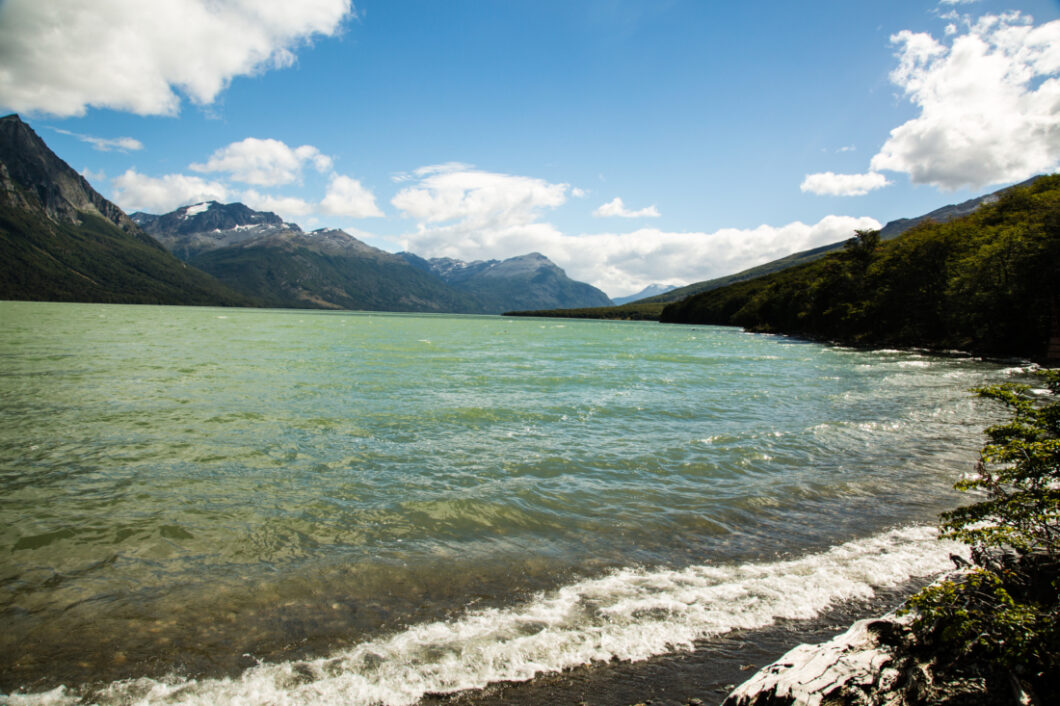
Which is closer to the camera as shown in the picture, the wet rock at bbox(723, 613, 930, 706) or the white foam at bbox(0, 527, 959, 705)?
the wet rock at bbox(723, 613, 930, 706)

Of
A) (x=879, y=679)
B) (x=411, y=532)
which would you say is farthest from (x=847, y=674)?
(x=411, y=532)

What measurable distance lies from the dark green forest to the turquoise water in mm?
37110

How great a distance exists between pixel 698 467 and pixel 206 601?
1209 centimetres

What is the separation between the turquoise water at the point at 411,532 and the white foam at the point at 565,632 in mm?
37

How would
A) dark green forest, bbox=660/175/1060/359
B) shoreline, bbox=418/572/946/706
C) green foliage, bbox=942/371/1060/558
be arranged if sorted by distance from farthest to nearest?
dark green forest, bbox=660/175/1060/359
green foliage, bbox=942/371/1060/558
shoreline, bbox=418/572/946/706

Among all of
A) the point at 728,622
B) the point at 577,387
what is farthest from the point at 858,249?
the point at 728,622

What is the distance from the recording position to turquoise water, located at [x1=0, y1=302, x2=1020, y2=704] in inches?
243

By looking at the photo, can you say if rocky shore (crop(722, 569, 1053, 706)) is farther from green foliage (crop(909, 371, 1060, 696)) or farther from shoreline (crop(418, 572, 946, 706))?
shoreline (crop(418, 572, 946, 706))

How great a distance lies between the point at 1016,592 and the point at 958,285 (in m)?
70.0

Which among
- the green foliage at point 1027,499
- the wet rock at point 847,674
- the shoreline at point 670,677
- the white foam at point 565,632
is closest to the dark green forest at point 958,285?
the green foliage at point 1027,499

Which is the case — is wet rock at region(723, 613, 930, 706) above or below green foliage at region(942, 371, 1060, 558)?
Answer: below

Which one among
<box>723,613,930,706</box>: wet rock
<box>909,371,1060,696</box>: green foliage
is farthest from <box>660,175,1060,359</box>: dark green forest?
<box>723,613,930,706</box>: wet rock

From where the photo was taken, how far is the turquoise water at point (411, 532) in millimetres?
6180

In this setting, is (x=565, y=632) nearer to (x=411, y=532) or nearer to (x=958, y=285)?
(x=411, y=532)
